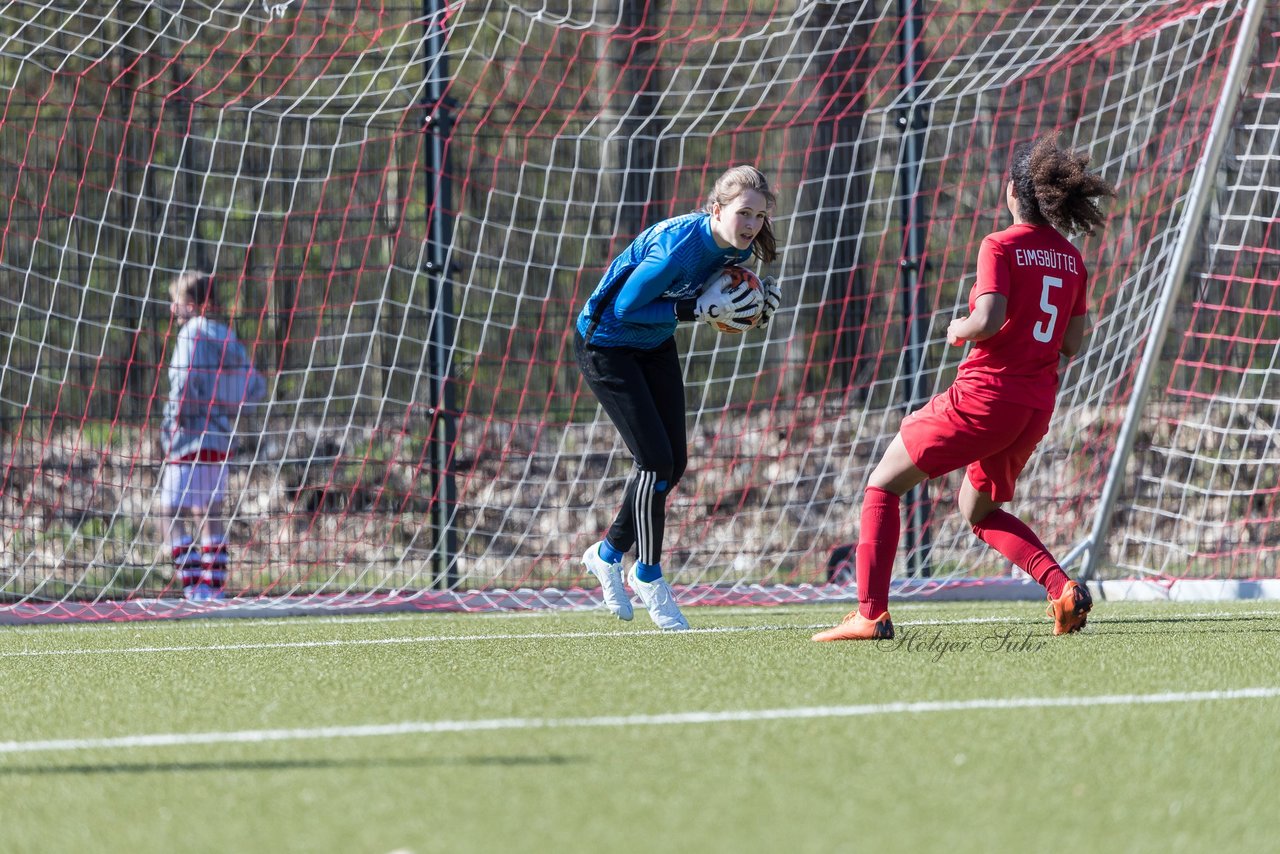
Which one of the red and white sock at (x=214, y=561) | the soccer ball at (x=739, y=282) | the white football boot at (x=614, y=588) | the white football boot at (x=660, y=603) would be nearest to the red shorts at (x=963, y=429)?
the soccer ball at (x=739, y=282)

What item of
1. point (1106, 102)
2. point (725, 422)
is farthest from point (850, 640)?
point (1106, 102)

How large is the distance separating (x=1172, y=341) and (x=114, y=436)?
5.57 metres

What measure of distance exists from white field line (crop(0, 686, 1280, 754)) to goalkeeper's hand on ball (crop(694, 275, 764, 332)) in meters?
1.92

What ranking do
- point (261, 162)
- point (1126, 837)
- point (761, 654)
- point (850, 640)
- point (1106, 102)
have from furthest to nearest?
point (1106, 102)
point (261, 162)
point (850, 640)
point (761, 654)
point (1126, 837)

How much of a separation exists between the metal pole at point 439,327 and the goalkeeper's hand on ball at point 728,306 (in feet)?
8.61

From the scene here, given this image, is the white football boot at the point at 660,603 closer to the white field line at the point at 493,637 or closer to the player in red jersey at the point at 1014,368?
the white field line at the point at 493,637

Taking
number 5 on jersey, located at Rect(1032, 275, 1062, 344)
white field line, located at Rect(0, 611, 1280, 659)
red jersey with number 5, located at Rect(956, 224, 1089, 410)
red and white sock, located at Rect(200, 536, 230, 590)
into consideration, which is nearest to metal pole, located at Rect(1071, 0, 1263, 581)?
white field line, located at Rect(0, 611, 1280, 659)

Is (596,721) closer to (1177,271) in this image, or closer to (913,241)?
(1177,271)

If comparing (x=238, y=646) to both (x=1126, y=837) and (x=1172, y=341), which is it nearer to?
(x=1126, y=837)

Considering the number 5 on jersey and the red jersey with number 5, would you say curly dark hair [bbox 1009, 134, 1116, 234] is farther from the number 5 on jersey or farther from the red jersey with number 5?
the number 5 on jersey

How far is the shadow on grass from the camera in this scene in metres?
2.92

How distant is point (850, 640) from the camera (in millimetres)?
4996

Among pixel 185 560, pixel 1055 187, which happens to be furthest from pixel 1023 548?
pixel 185 560

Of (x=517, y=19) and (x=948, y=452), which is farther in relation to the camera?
(x=517, y=19)
